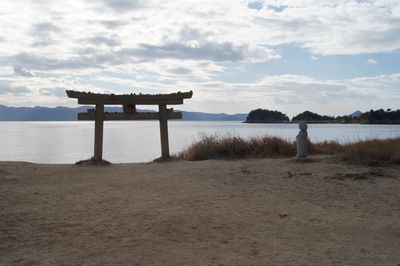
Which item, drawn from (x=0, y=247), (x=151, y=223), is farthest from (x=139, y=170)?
(x=0, y=247)

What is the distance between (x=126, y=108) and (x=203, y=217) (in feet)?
21.4

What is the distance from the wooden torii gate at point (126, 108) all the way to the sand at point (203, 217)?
1.90 meters

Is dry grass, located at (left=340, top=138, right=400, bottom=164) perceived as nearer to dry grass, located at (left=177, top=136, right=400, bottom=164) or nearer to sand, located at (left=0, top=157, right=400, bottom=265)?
dry grass, located at (left=177, top=136, right=400, bottom=164)

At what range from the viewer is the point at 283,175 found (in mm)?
8836

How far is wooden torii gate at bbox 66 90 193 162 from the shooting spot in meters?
11.0

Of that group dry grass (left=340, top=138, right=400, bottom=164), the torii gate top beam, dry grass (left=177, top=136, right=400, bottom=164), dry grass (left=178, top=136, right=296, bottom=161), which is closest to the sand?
dry grass (left=340, top=138, right=400, bottom=164)

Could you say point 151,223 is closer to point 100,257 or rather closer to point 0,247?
point 100,257

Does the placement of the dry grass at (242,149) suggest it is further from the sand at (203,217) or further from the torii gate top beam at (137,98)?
the sand at (203,217)

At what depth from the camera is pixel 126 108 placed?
38.4ft

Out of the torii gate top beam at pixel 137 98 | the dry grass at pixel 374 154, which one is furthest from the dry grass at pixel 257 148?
the torii gate top beam at pixel 137 98

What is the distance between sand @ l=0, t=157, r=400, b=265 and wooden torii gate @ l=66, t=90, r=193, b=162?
1899 millimetres

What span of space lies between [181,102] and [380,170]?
517 cm

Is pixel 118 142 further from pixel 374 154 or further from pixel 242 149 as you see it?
pixel 374 154

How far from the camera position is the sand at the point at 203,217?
439 cm
